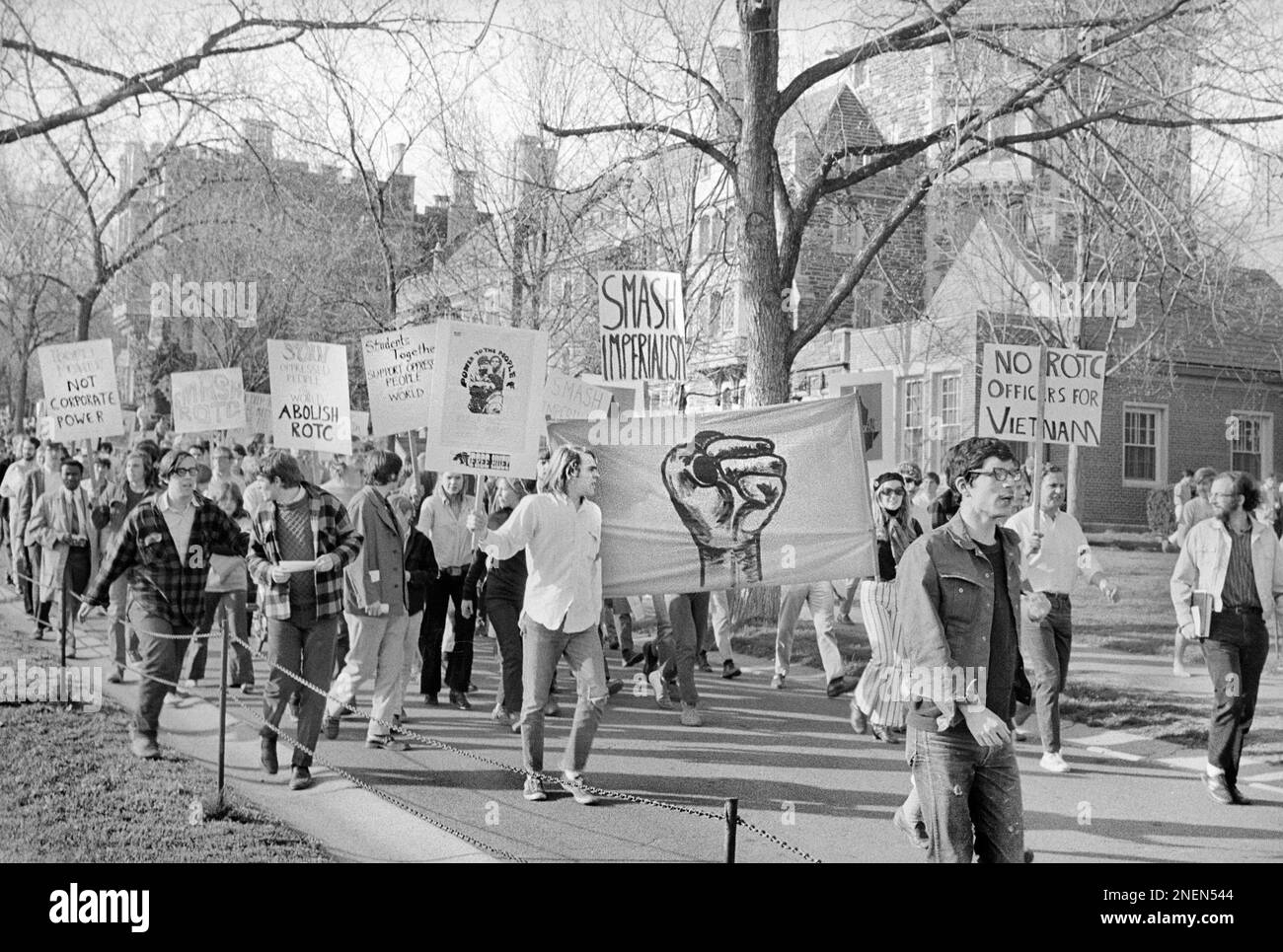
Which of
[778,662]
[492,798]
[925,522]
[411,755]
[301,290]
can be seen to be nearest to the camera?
[492,798]

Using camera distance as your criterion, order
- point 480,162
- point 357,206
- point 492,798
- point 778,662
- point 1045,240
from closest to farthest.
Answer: point 492,798 < point 778,662 < point 480,162 < point 357,206 < point 1045,240

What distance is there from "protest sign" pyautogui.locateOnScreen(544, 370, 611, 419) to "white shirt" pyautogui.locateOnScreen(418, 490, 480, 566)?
445 centimetres

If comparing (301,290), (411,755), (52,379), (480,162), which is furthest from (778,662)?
(301,290)

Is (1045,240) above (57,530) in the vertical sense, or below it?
above

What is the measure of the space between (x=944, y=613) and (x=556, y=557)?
327cm

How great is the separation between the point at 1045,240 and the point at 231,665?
19.4 metres

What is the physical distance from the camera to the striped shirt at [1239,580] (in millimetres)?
7891

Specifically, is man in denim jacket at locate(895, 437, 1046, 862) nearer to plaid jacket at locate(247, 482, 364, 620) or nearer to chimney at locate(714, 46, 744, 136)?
plaid jacket at locate(247, 482, 364, 620)

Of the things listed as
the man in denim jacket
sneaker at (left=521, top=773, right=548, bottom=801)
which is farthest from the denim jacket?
sneaker at (left=521, top=773, right=548, bottom=801)

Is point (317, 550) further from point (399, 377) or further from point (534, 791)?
point (399, 377)

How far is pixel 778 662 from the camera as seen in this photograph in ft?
39.0

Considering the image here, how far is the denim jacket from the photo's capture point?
4.61m
